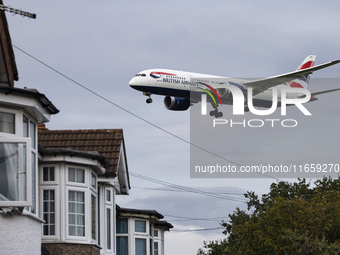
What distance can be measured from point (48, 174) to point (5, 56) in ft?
36.2

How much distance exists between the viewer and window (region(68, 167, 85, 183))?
25.9 meters

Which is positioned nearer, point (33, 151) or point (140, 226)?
point (33, 151)

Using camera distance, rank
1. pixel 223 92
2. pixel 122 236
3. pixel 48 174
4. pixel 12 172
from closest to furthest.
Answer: pixel 12 172
pixel 48 174
pixel 122 236
pixel 223 92

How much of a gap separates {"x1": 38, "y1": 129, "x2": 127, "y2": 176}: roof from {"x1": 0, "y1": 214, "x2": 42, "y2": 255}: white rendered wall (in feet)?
30.2

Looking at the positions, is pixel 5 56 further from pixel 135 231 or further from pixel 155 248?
pixel 155 248

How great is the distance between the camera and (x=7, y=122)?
20766 mm

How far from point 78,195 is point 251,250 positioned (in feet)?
77.8

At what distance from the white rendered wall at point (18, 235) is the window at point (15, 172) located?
1.99 meters

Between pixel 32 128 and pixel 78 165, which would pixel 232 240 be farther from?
pixel 32 128

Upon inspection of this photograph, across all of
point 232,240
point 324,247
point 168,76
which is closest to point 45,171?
point 324,247

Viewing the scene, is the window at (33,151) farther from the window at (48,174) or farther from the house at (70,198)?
the window at (48,174)

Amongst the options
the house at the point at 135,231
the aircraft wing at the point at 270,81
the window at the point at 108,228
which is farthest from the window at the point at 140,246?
the aircraft wing at the point at 270,81

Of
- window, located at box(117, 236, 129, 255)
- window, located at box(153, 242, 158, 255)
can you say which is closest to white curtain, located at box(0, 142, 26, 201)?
window, located at box(117, 236, 129, 255)

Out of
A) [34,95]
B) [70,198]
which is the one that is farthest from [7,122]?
[70,198]
